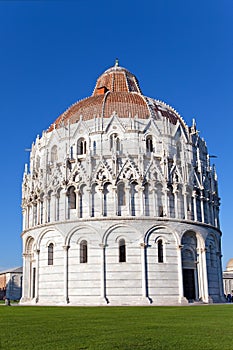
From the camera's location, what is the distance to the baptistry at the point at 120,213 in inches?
1542

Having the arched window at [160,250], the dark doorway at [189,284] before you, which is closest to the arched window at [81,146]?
the arched window at [160,250]

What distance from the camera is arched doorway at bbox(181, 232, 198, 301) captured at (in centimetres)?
4125

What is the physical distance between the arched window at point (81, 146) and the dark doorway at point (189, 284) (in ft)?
52.4

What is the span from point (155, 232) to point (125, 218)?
3.24 m

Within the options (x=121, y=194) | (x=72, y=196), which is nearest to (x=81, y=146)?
(x=72, y=196)

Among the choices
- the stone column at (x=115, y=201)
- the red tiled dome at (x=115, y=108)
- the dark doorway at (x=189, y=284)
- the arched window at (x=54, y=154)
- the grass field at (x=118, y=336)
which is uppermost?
the red tiled dome at (x=115, y=108)

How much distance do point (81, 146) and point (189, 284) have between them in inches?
707

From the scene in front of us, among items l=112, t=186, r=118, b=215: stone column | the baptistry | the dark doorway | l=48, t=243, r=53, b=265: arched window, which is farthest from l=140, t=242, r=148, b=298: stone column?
l=48, t=243, r=53, b=265: arched window

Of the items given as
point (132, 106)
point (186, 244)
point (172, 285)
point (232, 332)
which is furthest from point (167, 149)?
point (232, 332)

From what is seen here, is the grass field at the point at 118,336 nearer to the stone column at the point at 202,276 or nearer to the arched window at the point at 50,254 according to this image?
the arched window at the point at 50,254

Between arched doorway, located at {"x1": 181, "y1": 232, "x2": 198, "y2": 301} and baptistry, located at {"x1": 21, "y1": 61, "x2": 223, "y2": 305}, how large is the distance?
101mm

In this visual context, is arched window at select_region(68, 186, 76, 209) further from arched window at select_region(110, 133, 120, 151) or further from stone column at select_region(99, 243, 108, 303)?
arched window at select_region(110, 133, 120, 151)

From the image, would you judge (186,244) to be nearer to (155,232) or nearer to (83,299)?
(155,232)

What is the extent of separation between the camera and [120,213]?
40.4m
